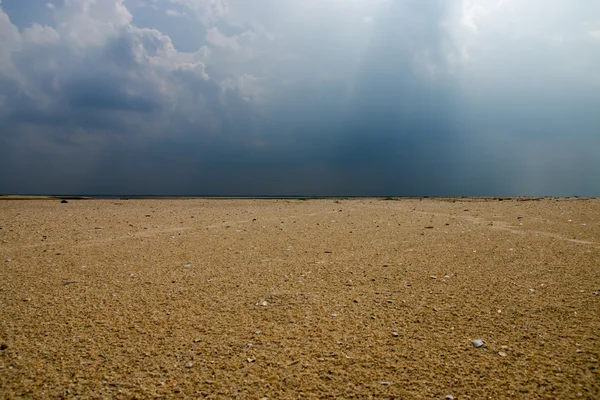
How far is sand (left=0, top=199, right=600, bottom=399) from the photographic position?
233 centimetres

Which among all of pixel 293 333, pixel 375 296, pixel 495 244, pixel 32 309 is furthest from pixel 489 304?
pixel 32 309

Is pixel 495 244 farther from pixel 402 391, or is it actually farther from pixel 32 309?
pixel 32 309

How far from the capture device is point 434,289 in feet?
13.5

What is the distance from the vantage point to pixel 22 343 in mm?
2840

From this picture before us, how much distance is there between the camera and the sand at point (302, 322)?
2332mm

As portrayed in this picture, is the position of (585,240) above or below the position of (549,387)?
above

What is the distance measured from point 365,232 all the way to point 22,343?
23.8 ft

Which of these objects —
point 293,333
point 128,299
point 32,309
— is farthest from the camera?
point 128,299

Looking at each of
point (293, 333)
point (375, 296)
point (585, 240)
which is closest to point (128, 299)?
point (293, 333)

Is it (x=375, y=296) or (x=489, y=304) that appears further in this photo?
(x=375, y=296)

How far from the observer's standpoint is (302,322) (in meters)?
3.26

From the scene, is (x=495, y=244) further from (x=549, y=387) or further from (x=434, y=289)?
(x=549, y=387)

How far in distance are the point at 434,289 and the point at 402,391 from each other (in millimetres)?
2140

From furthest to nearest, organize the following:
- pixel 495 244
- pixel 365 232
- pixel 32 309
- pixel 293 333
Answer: pixel 365 232
pixel 495 244
pixel 32 309
pixel 293 333
